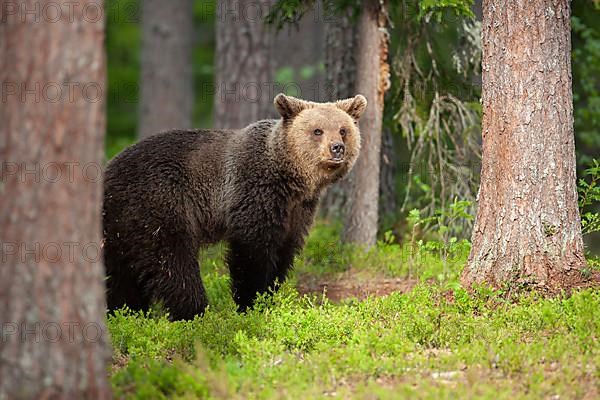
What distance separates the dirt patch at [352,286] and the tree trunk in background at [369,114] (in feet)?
2.80

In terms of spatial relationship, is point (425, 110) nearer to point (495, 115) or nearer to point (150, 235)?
point (495, 115)

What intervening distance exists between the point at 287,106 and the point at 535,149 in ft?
8.20

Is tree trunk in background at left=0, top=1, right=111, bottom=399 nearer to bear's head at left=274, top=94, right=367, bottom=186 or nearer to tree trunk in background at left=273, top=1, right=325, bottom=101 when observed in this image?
bear's head at left=274, top=94, right=367, bottom=186

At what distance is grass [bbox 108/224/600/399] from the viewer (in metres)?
5.07

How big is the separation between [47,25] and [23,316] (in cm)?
160

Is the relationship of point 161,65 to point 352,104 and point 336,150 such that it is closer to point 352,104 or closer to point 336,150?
point 352,104

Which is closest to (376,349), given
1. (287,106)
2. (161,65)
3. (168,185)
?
(168,185)

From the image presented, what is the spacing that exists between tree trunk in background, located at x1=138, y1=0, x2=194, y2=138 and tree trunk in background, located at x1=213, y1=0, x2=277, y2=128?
25.6 feet

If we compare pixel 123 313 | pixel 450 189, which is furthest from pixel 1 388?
pixel 450 189

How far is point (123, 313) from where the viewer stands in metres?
7.37

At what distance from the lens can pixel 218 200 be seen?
7836 mm

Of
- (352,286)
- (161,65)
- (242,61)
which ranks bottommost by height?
(352,286)

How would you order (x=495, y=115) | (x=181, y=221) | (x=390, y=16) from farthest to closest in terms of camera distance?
(x=390, y=16) < (x=181, y=221) < (x=495, y=115)

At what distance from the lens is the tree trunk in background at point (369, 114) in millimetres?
9594
